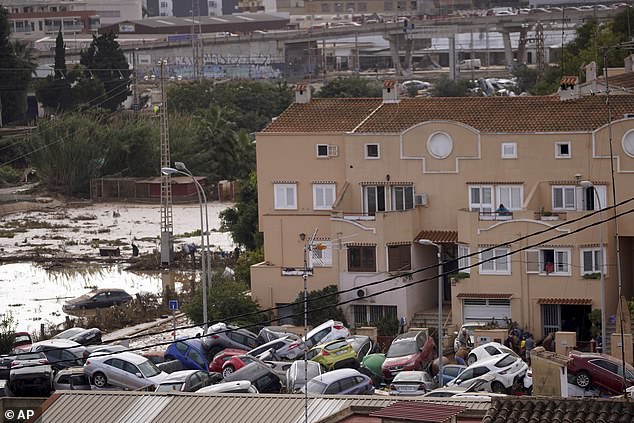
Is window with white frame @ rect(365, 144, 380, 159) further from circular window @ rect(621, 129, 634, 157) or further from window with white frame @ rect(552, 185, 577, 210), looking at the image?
circular window @ rect(621, 129, 634, 157)

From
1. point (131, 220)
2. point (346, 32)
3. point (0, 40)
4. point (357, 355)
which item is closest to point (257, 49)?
point (346, 32)

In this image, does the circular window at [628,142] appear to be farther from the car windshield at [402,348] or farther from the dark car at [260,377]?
the dark car at [260,377]

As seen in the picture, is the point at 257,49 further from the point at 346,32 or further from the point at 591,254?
the point at 591,254

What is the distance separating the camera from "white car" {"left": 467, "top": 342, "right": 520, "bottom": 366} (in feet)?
113

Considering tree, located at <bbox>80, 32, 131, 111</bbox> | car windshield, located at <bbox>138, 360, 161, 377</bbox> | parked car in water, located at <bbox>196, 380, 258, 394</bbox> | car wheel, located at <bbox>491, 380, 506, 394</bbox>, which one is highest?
tree, located at <bbox>80, 32, 131, 111</bbox>

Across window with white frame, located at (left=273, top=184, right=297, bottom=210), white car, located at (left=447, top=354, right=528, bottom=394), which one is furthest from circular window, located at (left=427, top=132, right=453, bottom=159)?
white car, located at (left=447, top=354, right=528, bottom=394)

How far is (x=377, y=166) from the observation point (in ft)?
149

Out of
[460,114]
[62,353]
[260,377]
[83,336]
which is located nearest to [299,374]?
[260,377]

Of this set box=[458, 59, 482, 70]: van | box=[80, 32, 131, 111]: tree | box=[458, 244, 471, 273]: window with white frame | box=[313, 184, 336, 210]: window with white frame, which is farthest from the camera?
box=[458, 59, 482, 70]: van

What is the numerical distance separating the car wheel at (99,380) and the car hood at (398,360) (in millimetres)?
6022

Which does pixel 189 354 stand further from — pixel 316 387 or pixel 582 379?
pixel 582 379

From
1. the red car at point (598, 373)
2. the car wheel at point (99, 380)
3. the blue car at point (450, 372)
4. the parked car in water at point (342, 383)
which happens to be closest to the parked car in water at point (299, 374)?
the parked car in water at point (342, 383)

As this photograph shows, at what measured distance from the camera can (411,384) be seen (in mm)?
32062

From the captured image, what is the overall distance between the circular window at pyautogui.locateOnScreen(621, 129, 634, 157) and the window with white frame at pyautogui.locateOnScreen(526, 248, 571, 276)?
3680 millimetres
